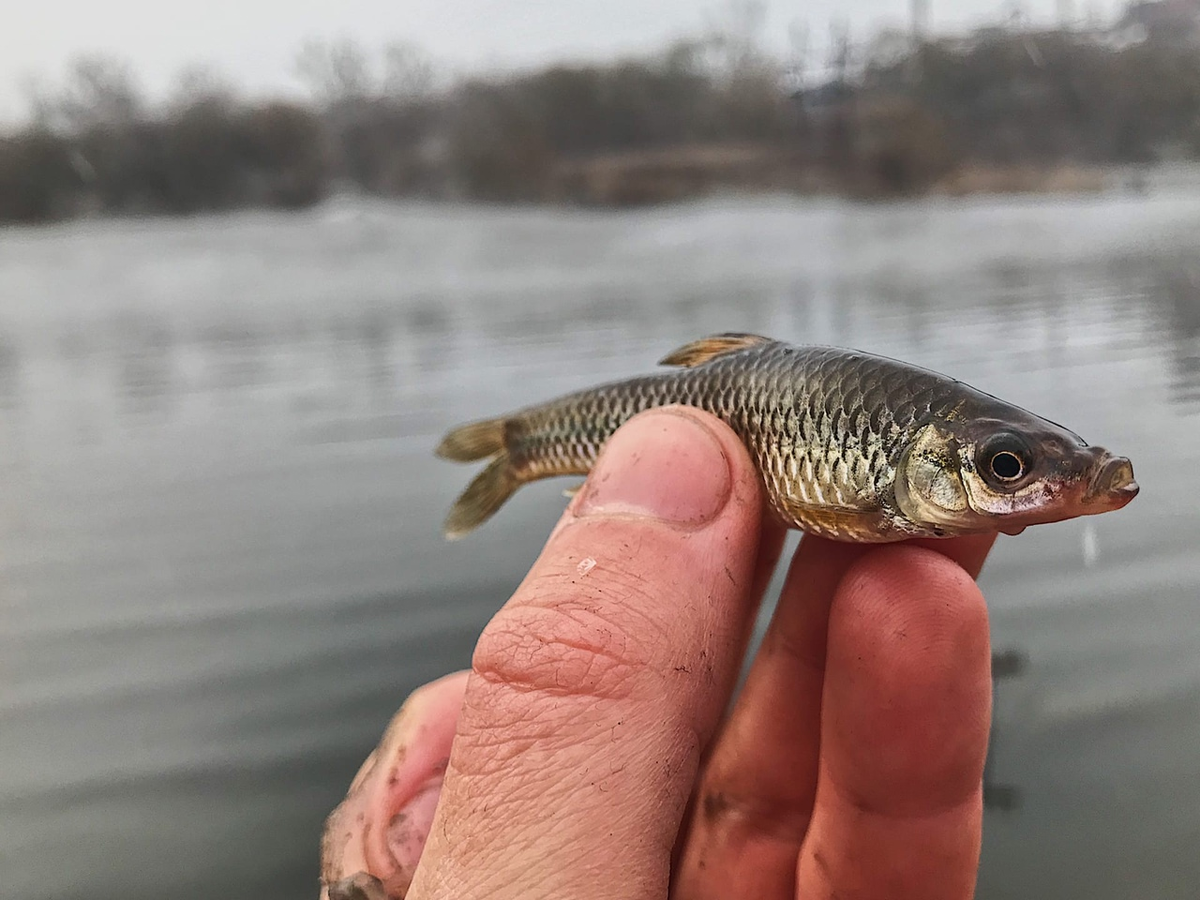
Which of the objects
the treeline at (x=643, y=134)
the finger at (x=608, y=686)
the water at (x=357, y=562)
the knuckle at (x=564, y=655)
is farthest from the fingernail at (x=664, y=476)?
the treeline at (x=643, y=134)

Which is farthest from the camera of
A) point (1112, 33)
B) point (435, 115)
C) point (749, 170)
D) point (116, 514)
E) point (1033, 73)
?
point (435, 115)

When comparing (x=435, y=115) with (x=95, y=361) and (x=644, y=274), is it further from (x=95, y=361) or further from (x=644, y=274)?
(x=95, y=361)

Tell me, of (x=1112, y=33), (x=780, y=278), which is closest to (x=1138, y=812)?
(x=780, y=278)

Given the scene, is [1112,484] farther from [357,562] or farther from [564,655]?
[357,562]

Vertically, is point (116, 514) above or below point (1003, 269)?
below

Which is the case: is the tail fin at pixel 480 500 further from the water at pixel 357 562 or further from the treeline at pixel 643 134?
the treeline at pixel 643 134

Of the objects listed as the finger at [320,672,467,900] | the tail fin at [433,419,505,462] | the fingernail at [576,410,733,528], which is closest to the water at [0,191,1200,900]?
the finger at [320,672,467,900]
